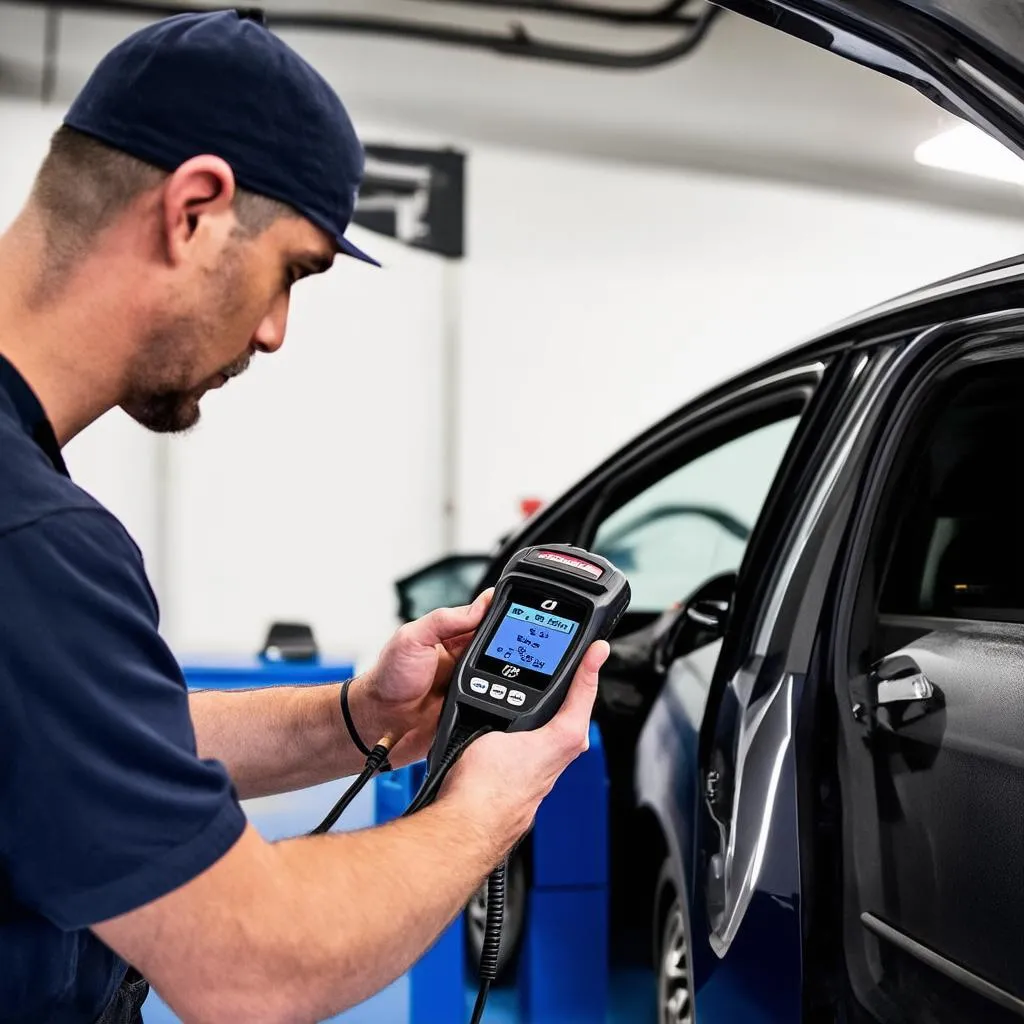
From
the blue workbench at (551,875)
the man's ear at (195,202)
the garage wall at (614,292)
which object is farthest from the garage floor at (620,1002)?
the garage wall at (614,292)

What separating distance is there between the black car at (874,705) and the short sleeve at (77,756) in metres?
0.82

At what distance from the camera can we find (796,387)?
64.2 inches

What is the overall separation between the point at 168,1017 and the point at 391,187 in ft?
11.2

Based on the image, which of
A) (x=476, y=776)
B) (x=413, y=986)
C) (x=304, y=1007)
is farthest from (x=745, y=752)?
(x=413, y=986)

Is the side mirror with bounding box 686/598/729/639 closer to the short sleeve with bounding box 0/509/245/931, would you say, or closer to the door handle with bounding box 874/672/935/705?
the door handle with bounding box 874/672/935/705

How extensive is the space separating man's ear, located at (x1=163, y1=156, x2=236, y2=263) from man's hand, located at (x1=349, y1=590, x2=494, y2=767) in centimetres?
52

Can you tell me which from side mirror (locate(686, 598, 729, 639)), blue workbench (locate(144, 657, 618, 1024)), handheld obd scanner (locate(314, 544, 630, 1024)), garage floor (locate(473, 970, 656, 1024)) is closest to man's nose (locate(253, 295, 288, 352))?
handheld obd scanner (locate(314, 544, 630, 1024))

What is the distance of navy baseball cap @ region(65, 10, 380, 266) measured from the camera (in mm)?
858

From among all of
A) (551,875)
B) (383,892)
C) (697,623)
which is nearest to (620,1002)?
(551,875)

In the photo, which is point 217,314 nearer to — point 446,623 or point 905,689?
point 446,623

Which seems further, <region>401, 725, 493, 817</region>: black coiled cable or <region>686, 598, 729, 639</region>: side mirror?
<region>686, 598, 729, 639</region>: side mirror

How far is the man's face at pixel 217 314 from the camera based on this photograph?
887mm

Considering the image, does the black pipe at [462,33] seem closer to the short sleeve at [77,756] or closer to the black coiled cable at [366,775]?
the black coiled cable at [366,775]

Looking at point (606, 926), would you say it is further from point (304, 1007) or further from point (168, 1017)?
point (304, 1007)
